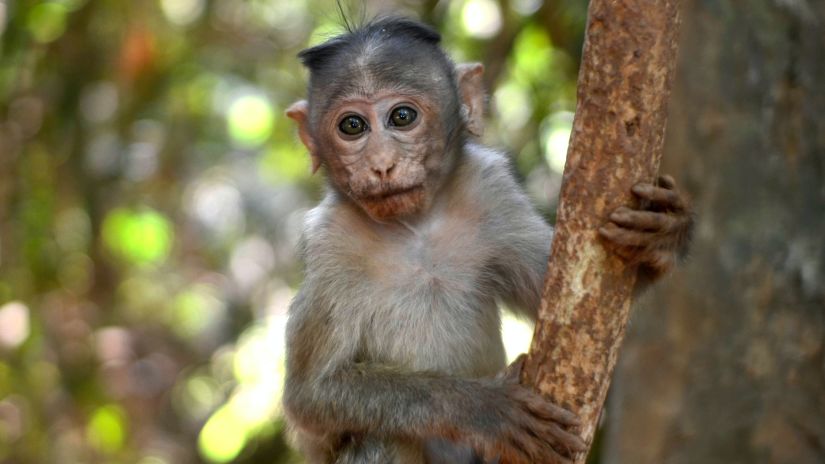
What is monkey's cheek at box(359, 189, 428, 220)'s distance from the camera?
4.97 metres

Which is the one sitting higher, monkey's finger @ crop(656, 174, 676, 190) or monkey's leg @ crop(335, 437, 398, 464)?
monkey's finger @ crop(656, 174, 676, 190)

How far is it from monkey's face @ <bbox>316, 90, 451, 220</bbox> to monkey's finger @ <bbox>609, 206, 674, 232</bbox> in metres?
1.12

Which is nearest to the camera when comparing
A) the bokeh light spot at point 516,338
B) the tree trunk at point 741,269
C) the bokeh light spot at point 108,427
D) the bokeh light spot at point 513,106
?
the tree trunk at point 741,269

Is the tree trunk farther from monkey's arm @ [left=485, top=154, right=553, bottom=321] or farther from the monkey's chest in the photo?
the monkey's chest

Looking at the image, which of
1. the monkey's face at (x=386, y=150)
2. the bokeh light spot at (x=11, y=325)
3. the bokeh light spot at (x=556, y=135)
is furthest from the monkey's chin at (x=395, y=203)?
the bokeh light spot at (x=11, y=325)

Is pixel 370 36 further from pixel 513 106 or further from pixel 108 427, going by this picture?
pixel 108 427

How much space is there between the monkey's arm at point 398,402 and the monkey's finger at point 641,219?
2.36ft

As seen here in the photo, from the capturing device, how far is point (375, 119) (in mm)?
5086

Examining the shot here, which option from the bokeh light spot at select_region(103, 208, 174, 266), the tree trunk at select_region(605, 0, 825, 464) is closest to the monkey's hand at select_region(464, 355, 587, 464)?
the tree trunk at select_region(605, 0, 825, 464)

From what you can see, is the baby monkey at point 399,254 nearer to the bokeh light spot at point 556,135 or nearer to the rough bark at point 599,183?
the rough bark at point 599,183

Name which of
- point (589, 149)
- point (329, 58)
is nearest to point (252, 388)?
point (329, 58)

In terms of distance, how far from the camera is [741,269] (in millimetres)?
7488

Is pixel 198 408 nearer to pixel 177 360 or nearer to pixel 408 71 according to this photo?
pixel 177 360

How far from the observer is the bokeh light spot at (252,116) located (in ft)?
39.4
